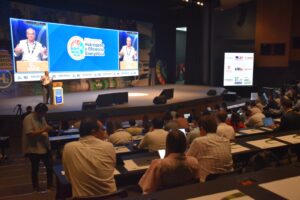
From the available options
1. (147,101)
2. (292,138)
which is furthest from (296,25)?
(292,138)

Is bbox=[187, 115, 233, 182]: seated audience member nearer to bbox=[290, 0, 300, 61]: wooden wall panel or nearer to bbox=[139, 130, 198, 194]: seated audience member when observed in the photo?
bbox=[139, 130, 198, 194]: seated audience member

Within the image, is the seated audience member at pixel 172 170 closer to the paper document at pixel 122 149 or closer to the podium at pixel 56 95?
the paper document at pixel 122 149

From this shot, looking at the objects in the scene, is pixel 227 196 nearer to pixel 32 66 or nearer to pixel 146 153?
pixel 146 153

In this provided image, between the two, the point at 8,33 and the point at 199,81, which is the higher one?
the point at 8,33

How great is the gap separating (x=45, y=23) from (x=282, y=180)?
33.3 ft

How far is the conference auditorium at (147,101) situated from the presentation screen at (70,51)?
0.14ft

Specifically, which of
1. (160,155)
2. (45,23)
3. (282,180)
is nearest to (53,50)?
(45,23)

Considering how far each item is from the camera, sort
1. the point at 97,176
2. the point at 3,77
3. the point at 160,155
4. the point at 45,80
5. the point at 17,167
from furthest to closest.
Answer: the point at 3,77 → the point at 45,80 → the point at 17,167 → the point at 160,155 → the point at 97,176

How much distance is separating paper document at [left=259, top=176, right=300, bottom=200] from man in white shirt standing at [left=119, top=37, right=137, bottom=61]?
12186mm

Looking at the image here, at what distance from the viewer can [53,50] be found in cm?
1088

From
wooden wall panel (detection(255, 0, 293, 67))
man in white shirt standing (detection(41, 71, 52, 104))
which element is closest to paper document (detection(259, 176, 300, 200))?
man in white shirt standing (detection(41, 71, 52, 104))

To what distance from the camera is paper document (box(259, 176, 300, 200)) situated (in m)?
1.62

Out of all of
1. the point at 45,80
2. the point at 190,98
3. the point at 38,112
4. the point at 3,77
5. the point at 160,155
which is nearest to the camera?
the point at 160,155

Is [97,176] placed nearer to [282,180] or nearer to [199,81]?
[282,180]
